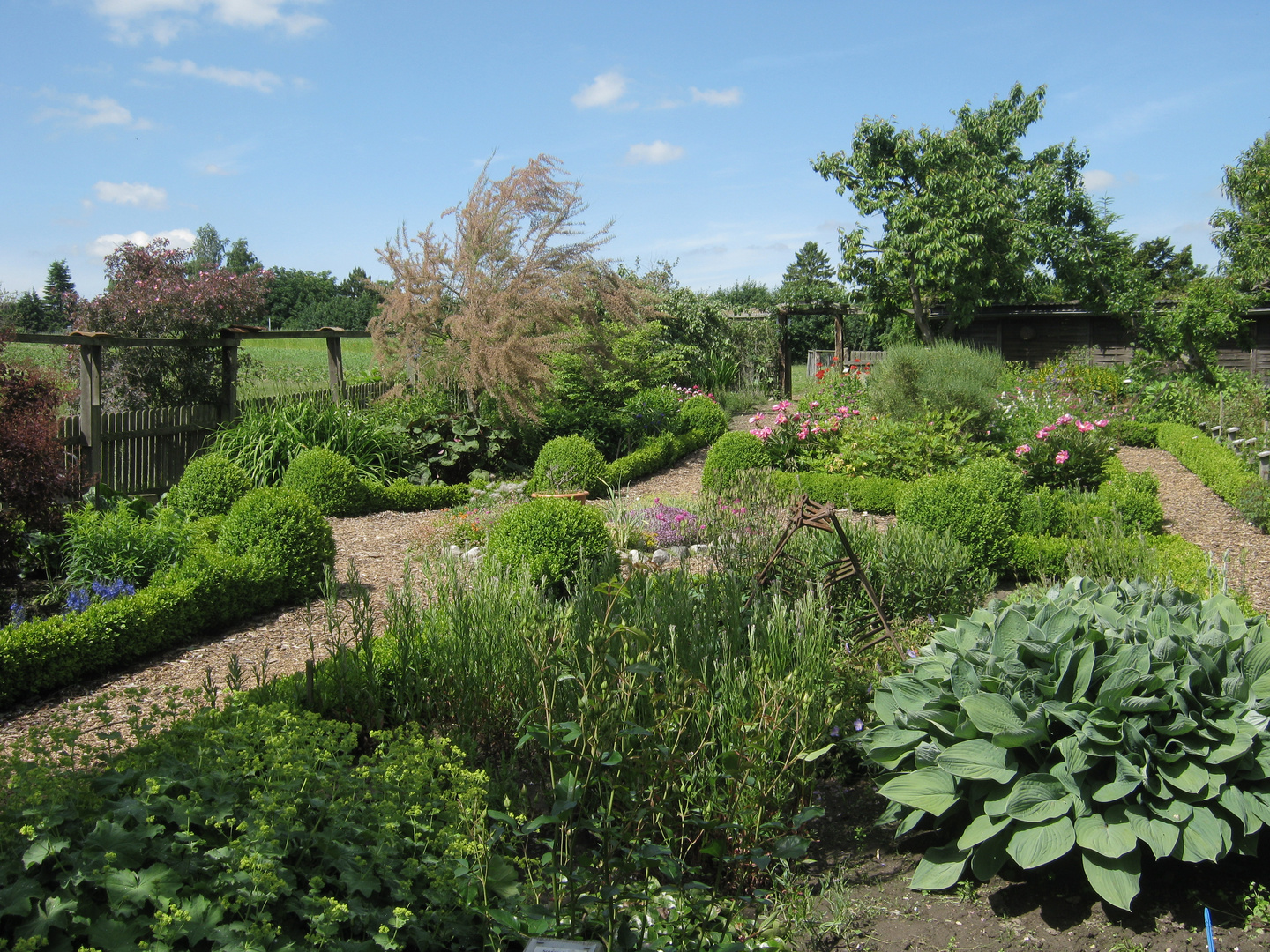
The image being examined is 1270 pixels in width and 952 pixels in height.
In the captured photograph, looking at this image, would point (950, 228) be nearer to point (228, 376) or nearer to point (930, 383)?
point (930, 383)

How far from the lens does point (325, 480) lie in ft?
24.9

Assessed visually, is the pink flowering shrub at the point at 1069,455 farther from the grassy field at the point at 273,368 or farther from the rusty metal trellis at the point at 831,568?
the grassy field at the point at 273,368

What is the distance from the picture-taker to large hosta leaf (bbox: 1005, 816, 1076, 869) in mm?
2182

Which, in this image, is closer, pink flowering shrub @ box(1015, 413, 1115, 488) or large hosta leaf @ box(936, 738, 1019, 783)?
large hosta leaf @ box(936, 738, 1019, 783)

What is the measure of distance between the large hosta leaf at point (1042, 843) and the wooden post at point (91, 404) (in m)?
7.71

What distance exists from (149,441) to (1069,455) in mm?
9472

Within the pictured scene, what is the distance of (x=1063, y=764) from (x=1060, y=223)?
22.6 metres

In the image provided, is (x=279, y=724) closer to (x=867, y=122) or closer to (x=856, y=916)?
(x=856, y=916)

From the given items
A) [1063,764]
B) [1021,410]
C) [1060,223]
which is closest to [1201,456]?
[1021,410]

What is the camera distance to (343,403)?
31.7 ft

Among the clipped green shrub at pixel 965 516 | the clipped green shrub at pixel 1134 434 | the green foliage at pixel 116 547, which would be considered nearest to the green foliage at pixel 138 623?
the green foliage at pixel 116 547

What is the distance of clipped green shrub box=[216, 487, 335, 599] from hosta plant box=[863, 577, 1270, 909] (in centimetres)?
390

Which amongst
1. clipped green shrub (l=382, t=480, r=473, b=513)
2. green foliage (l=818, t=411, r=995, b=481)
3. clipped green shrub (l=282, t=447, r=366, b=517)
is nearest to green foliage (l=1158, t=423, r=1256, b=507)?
green foliage (l=818, t=411, r=995, b=481)

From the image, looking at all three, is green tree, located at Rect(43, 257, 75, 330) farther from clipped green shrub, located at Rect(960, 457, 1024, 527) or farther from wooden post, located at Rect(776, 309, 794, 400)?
clipped green shrub, located at Rect(960, 457, 1024, 527)
